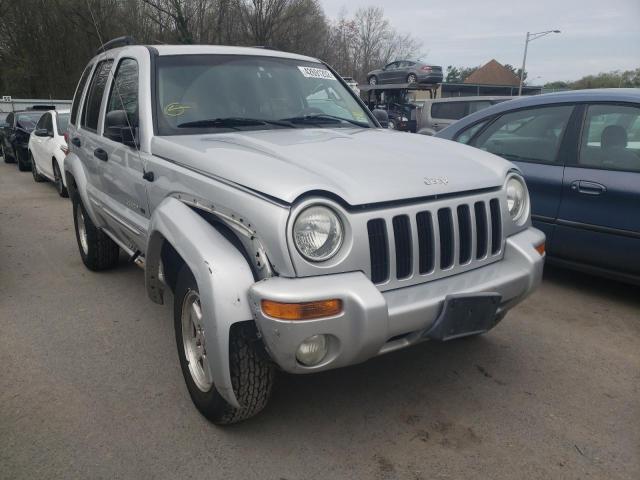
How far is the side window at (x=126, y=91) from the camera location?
3.45 meters

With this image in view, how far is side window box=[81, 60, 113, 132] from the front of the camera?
4281 mm

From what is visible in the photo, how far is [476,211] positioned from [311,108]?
1.57 meters

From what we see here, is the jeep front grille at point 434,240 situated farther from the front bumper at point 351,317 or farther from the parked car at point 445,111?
the parked car at point 445,111

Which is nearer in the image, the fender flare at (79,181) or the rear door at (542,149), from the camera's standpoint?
the rear door at (542,149)

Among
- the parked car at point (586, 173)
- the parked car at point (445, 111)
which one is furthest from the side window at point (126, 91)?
the parked car at point (445, 111)

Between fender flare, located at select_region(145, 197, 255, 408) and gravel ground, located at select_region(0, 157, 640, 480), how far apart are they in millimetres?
439

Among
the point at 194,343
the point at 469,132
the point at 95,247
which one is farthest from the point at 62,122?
the point at 194,343

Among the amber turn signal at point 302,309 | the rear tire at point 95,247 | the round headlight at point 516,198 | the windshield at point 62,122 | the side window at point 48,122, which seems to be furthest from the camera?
the side window at point 48,122

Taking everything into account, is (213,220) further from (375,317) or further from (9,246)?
(9,246)

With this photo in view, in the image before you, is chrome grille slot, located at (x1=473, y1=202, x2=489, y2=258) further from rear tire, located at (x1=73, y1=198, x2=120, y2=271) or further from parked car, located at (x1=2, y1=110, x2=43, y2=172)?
parked car, located at (x1=2, y1=110, x2=43, y2=172)

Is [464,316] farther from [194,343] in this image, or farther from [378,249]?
[194,343]

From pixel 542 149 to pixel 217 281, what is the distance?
351 centimetres

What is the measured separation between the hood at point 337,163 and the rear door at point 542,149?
1.60m

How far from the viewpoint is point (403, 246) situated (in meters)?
2.36
